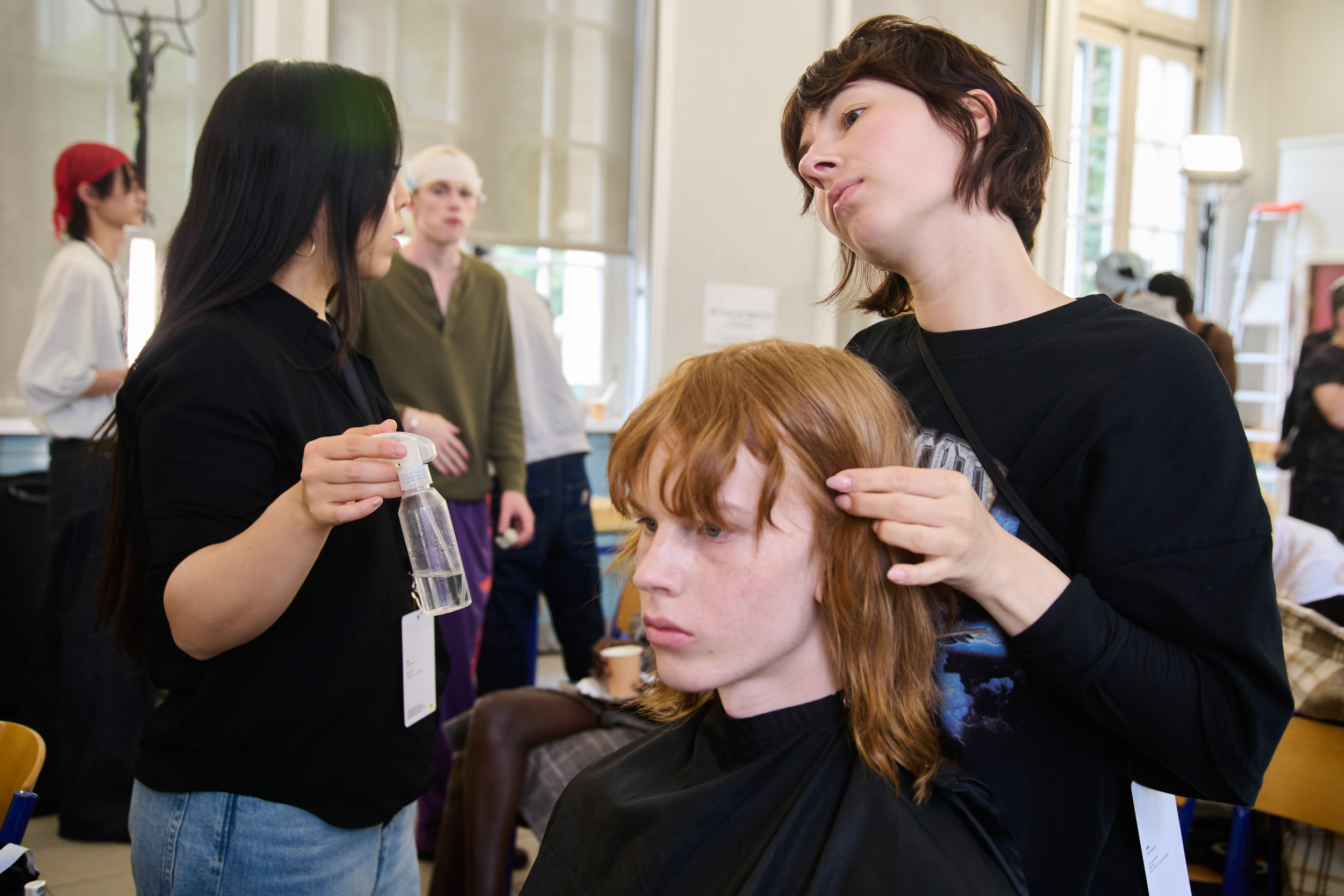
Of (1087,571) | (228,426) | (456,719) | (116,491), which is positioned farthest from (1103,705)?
(456,719)

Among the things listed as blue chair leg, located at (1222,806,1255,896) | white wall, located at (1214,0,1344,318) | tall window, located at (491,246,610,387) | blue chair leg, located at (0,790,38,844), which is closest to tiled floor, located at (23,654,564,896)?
blue chair leg, located at (0,790,38,844)

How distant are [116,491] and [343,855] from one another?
485 millimetres

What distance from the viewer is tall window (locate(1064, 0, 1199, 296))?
268 inches

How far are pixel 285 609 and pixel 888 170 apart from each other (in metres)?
0.78

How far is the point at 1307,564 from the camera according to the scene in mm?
2445

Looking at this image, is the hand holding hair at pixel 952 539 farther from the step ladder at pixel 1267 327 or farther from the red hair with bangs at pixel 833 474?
the step ladder at pixel 1267 327

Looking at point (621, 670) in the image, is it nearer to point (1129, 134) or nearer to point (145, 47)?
point (145, 47)

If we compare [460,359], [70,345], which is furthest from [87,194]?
[460,359]

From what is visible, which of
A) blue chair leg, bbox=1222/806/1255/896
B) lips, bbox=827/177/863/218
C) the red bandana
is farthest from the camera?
the red bandana

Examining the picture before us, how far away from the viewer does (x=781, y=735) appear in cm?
99

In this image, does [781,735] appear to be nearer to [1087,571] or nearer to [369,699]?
[1087,571]

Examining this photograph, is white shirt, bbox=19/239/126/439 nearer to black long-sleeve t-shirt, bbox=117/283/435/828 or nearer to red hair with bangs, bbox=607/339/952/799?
black long-sleeve t-shirt, bbox=117/283/435/828

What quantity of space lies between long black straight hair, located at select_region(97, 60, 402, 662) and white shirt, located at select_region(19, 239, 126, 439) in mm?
1820

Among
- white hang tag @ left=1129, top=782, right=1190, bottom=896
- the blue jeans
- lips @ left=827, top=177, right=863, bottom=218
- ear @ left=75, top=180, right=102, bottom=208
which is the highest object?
ear @ left=75, top=180, right=102, bottom=208
